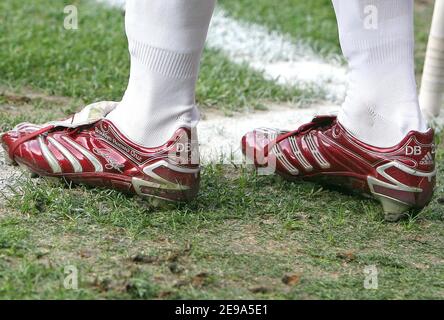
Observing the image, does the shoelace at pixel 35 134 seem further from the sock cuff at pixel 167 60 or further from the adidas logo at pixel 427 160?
the adidas logo at pixel 427 160

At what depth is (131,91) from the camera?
2.56 meters

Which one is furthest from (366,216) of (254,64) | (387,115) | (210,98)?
(254,64)

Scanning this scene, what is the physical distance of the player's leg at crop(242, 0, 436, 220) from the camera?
256cm

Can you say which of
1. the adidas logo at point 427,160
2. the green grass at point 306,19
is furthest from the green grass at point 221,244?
the green grass at point 306,19

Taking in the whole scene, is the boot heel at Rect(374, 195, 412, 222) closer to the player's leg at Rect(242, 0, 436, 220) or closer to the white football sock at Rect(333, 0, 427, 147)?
the player's leg at Rect(242, 0, 436, 220)

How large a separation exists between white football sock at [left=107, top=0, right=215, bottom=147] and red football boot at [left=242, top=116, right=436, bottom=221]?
364mm

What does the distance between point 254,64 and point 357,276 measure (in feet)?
7.15

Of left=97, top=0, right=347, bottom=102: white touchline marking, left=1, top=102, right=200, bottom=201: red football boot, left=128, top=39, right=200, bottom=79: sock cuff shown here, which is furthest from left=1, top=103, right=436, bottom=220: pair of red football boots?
left=97, top=0, right=347, bottom=102: white touchline marking

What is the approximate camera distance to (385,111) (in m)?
2.59

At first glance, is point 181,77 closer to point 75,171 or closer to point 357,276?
point 75,171

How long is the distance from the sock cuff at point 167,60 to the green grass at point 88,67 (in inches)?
46.3

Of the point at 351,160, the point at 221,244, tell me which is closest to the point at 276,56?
the point at 351,160

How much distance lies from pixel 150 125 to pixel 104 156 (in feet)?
0.54

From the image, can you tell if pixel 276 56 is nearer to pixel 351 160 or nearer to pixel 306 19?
pixel 306 19
